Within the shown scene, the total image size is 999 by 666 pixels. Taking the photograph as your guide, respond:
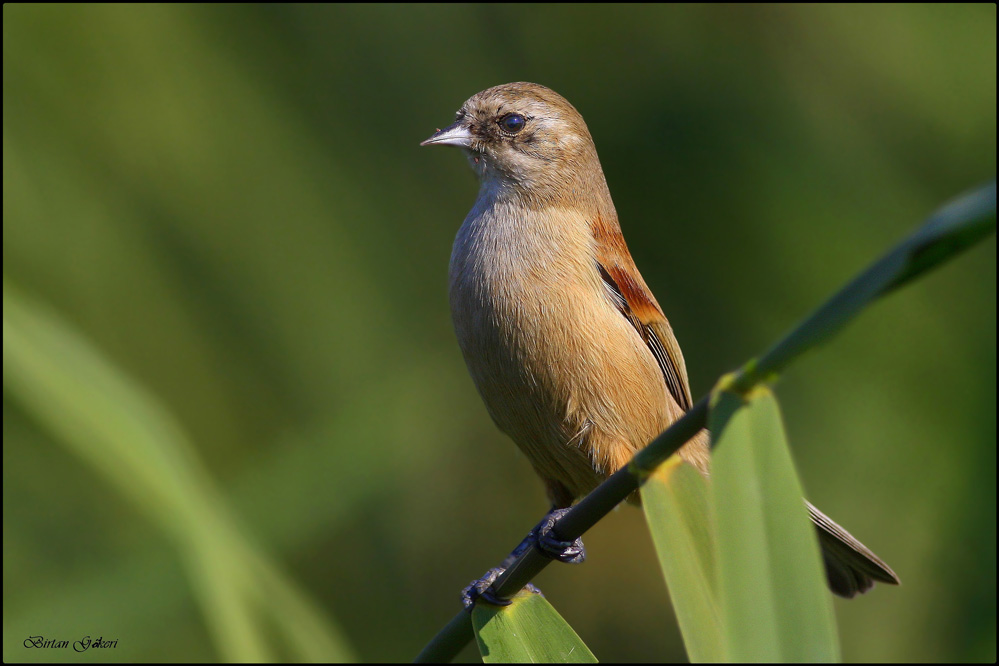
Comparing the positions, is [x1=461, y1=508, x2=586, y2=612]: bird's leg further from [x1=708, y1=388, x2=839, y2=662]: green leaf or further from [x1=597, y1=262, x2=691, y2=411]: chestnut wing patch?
[x1=708, y1=388, x2=839, y2=662]: green leaf

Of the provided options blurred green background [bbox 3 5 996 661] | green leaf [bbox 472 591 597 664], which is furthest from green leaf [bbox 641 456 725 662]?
blurred green background [bbox 3 5 996 661]

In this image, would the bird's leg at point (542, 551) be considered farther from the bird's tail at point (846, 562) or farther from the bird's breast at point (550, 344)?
the bird's tail at point (846, 562)

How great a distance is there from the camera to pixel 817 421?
4016 mm

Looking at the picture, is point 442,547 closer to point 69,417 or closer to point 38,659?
point 38,659

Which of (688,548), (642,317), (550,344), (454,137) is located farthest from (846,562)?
(454,137)

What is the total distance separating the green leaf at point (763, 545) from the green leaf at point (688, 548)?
0.10 m

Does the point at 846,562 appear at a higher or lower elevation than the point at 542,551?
lower

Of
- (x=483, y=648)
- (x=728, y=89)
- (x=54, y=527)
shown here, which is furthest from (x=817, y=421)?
(x=54, y=527)

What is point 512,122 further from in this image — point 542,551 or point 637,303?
point 542,551

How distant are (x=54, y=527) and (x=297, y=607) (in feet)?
5.61

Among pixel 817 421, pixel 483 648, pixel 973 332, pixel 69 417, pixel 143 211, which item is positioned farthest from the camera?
pixel 143 211

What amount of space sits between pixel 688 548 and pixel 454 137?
5.81ft

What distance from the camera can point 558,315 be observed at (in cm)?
247

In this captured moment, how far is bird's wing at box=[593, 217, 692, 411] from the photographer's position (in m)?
2.68
